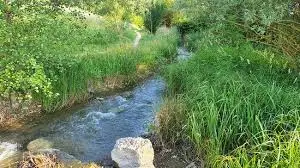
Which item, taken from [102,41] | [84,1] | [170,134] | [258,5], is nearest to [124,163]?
[170,134]

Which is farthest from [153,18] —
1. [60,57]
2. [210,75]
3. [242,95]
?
[242,95]

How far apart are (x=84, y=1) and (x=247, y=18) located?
4.72 m

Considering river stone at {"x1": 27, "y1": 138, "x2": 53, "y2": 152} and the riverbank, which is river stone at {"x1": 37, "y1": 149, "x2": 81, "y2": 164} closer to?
river stone at {"x1": 27, "y1": 138, "x2": 53, "y2": 152}

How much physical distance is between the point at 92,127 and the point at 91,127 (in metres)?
0.02

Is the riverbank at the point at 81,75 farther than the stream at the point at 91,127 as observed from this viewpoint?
Yes

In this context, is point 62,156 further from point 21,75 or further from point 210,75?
point 210,75

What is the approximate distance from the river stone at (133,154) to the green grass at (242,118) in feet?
2.72

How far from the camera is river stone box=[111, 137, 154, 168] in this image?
6.48 metres

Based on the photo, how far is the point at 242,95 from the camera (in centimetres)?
714

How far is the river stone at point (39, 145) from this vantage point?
7910 mm

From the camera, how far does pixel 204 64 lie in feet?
34.1

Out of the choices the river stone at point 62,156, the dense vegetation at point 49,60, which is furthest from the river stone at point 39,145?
the dense vegetation at point 49,60

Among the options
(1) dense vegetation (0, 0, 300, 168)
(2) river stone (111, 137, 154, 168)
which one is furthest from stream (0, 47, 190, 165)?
(2) river stone (111, 137, 154, 168)

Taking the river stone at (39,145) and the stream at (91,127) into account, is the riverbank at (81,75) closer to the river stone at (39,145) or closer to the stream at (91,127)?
the stream at (91,127)
